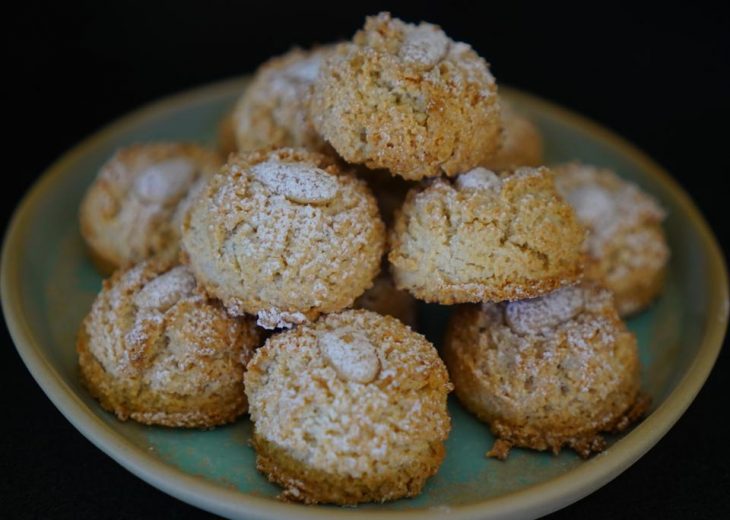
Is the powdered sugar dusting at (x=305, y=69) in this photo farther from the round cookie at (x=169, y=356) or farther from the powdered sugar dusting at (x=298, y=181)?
the round cookie at (x=169, y=356)

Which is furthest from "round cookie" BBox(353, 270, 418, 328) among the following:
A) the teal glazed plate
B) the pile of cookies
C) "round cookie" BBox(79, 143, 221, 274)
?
"round cookie" BBox(79, 143, 221, 274)

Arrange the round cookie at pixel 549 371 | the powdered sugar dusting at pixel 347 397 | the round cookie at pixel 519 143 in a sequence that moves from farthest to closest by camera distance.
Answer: the round cookie at pixel 519 143 → the round cookie at pixel 549 371 → the powdered sugar dusting at pixel 347 397

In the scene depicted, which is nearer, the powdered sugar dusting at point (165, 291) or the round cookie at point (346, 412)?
the round cookie at point (346, 412)

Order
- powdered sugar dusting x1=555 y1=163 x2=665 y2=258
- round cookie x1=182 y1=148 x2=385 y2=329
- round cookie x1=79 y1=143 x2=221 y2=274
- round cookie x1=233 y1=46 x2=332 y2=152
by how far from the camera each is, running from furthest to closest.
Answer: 1. powdered sugar dusting x1=555 y1=163 x2=665 y2=258
2. round cookie x1=79 y1=143 x2=221 y2=274
3. round cookie x1=233 y1=46 x2=332 y2=152
4. round cookie x1=182 y1=148 x2=385 y2=329

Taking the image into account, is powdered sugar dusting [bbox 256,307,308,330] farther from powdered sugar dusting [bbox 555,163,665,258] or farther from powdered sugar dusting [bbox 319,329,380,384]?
powdered sugar dusting [bbox 555,163,665,258]

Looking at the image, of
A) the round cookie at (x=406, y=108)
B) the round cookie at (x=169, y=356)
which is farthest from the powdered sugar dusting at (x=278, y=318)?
the round cookie at (x=406, y=108)

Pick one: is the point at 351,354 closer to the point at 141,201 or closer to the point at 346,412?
the point at 346,412

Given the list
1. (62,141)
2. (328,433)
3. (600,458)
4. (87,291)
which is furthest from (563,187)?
(62,141)
